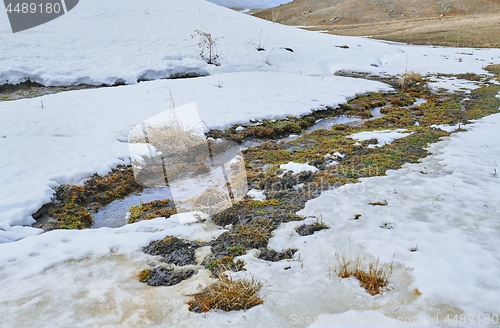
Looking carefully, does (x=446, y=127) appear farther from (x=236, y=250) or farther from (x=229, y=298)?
(x=229, y=298)

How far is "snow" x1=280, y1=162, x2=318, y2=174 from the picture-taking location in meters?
7.87

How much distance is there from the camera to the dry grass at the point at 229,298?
12.6ft

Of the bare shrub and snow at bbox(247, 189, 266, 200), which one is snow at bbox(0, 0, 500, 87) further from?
snow at bbox(247, 189, 266, 200)

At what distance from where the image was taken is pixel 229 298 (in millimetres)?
3877

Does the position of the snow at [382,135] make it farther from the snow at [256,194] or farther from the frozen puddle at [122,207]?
the frozen puddle at [122,207]

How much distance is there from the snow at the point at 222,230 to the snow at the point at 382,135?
0.06 metres

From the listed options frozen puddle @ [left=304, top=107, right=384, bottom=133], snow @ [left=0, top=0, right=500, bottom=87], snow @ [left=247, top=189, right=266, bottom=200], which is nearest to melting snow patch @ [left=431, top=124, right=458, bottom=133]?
frozen puddle @ [left=304, top=107, right=384, bottom=133]

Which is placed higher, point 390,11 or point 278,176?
point 390,11

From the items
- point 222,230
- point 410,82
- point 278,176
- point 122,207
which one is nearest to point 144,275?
point 222,230

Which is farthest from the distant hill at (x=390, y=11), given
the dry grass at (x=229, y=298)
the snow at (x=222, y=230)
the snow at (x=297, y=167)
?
the dry grass at (x=229, y=298)

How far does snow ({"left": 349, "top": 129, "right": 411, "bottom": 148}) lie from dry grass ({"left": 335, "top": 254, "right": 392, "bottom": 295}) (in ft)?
17.8

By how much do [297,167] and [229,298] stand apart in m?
4.62

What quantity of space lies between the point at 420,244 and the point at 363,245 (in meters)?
0.79

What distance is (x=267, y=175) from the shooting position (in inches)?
305
